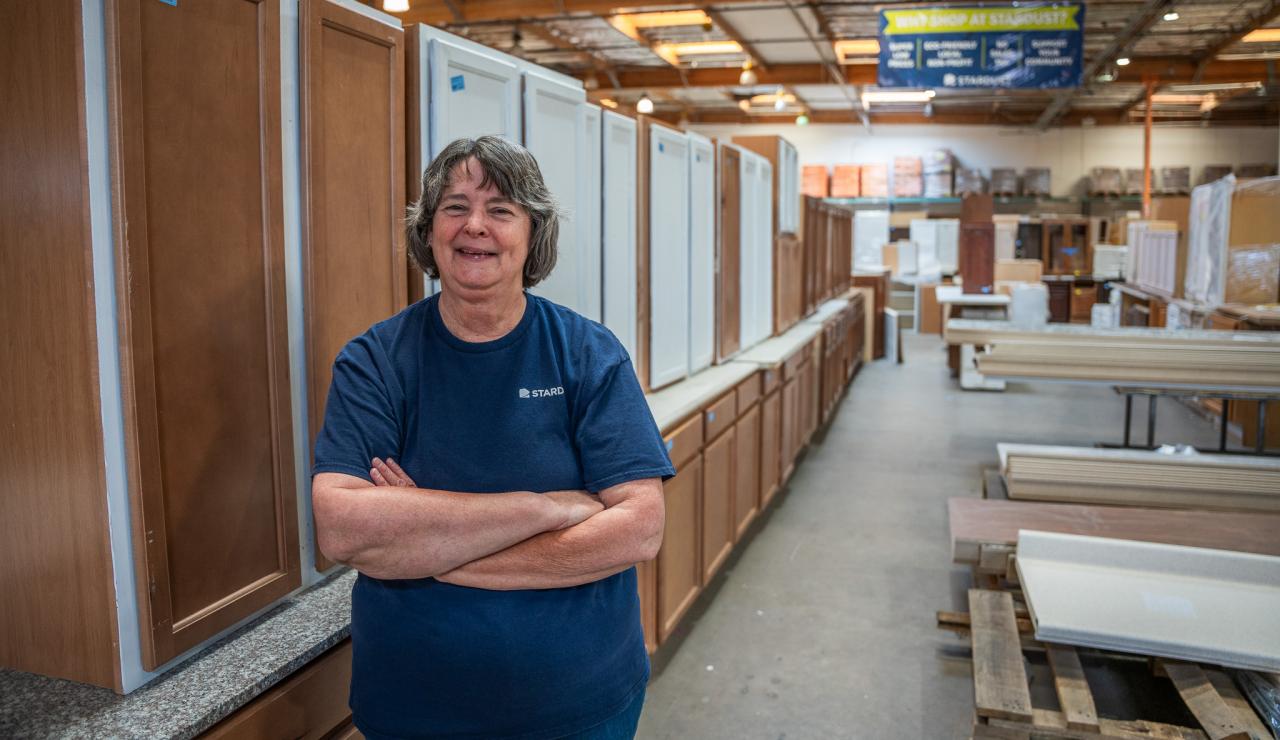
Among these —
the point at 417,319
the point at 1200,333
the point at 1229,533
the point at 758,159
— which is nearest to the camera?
the point at 417,319

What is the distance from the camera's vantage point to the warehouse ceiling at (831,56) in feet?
32.4

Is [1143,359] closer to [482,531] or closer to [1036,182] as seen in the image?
[482,531]

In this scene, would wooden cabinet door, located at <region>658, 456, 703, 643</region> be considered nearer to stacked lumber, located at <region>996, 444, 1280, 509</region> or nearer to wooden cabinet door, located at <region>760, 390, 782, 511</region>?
wooden cabinet door, located at <region>760, 390, 782, 511</region>

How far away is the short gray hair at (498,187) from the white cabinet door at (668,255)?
1663 millimetres

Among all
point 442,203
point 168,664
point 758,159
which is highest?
point 758,159

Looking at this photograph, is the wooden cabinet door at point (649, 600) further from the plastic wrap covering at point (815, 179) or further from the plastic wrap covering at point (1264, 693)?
the plastic wrap covering at point (815, 179)

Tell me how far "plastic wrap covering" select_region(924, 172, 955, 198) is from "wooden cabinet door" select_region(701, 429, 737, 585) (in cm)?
1403

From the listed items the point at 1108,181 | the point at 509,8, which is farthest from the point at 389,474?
the point at 1108,181

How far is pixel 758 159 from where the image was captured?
15.9 feet

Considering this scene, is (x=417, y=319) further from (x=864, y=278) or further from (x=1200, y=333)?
(x=864, y=278)

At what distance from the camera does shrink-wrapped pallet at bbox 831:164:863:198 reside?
17000 millimetres

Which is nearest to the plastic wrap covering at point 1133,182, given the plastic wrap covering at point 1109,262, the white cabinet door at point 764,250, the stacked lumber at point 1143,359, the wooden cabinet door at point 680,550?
the plastic wrap covering at point 1109,262

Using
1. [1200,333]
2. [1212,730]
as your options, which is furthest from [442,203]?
[1200,333]

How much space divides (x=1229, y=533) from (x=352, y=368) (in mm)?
3577
